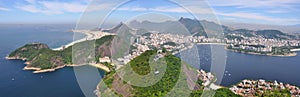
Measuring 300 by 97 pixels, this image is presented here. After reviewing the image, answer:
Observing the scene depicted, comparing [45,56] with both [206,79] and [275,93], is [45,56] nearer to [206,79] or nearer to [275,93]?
[206,79]

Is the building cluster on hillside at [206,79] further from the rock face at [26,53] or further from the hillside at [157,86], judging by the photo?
the rock face at [26,53]

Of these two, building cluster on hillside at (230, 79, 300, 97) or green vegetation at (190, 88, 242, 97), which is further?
building cluster on hillside at (230, 79, 300, 97)

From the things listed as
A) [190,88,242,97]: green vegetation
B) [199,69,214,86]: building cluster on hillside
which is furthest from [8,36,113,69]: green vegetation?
[190,88,242,97]: green vegetation

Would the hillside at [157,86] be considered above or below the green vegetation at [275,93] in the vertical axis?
above

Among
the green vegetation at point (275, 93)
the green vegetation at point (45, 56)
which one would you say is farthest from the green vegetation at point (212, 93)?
the green vegetation at point (45, 56)

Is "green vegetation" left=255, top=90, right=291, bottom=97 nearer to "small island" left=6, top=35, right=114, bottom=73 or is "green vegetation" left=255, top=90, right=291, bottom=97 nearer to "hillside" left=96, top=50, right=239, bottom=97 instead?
"hillside" left=96, top=50, right=239, bottom=97

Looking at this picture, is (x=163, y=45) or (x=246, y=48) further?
(x=246, y=48)

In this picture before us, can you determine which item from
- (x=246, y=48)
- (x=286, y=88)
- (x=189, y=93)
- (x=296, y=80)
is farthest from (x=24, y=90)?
(x=246, y=48)

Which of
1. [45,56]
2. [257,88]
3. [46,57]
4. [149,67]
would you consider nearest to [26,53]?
[45,56]

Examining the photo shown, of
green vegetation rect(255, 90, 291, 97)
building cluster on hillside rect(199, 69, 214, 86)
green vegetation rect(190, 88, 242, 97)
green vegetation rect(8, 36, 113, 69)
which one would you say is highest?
green vegetation rect(8, 36, 113, 69)

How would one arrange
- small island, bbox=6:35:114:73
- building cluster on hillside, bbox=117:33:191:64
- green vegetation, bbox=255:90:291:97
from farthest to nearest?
building cluster on hillside, bbox=117:33:191:64 < small island, bbox=6:35:114:73 < green vegetation, bbox=255:90:291:97

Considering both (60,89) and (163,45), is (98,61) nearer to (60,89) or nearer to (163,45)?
(60,89)
